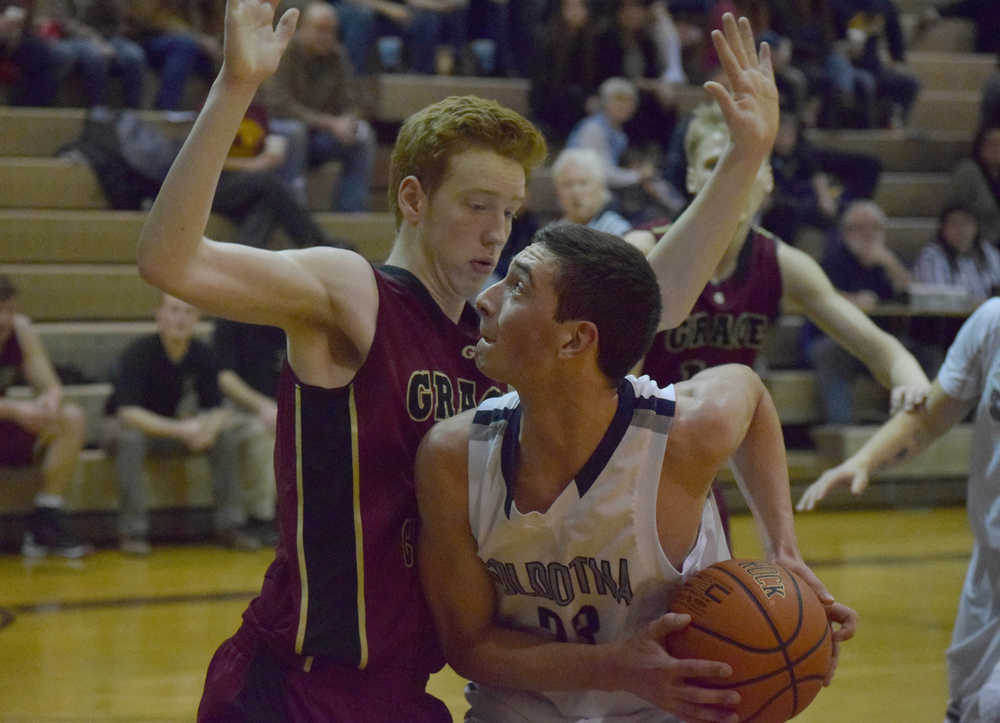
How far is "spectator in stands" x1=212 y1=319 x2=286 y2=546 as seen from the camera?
727 cm

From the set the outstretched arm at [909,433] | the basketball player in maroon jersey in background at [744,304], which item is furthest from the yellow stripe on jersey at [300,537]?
the basketball player in maroon jersey in background at [744,304]

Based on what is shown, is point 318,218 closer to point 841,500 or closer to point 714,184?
point 841,500

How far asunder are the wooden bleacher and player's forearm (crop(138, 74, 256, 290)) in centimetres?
549

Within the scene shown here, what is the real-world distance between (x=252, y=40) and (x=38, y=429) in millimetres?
5435

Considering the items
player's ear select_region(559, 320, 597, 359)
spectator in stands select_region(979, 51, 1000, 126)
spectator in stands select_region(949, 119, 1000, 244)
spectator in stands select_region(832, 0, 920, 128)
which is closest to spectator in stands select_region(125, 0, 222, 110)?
spectator in stands select_region(832, 0, 920, 128)

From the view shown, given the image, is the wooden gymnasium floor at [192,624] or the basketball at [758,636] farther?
the wooden gymnasium floor at [192,624]

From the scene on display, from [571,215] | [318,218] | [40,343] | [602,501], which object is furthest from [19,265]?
[602,501]

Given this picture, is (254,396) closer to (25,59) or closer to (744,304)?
(25,59)

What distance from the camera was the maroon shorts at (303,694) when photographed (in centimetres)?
236

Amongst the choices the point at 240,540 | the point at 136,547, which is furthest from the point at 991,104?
the point at 136,547

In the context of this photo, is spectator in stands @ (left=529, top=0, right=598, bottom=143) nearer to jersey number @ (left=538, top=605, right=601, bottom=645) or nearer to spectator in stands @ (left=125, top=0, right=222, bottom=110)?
spectator in stands @ (left=125, top=0, right=222, bottom=110)

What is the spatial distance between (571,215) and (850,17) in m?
6.64

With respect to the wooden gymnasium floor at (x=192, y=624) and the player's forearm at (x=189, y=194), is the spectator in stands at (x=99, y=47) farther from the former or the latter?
Result: the player's forearm at (x=189, y=194)

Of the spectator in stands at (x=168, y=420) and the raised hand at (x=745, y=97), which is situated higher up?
the raised hand at (x=745, y=97)
